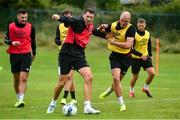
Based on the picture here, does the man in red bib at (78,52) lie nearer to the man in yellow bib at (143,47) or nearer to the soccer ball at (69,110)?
the soccer ball at (69,110)

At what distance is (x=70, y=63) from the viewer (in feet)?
49.6

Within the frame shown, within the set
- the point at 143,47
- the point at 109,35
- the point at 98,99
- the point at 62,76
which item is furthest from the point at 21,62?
the point at 143,47

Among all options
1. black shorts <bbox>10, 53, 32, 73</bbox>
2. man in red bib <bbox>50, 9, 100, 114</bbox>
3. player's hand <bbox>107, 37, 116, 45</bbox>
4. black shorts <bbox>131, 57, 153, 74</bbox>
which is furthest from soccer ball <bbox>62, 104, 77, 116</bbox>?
black shorts <bbox>131, 57, 153, 74</bbox>

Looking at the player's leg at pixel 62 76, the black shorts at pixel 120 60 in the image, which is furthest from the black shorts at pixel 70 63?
the black shorts at pixel 120 60

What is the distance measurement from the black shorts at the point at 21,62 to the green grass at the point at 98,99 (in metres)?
0.91

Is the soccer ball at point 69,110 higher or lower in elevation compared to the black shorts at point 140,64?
higher

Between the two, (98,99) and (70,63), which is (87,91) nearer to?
(70,63)

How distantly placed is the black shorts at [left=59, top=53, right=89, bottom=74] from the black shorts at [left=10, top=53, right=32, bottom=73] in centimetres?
203

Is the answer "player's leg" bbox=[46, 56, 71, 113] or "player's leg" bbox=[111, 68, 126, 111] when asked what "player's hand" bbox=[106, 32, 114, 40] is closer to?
"player's leg" bbox=[111, 68, 126, 111]

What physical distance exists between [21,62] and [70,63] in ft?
7.53

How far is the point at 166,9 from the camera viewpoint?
52812 mm

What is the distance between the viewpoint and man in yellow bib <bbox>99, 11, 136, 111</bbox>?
51.9ft

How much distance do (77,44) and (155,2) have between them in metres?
Result: 53.6

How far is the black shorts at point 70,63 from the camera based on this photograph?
1507 centimetres
